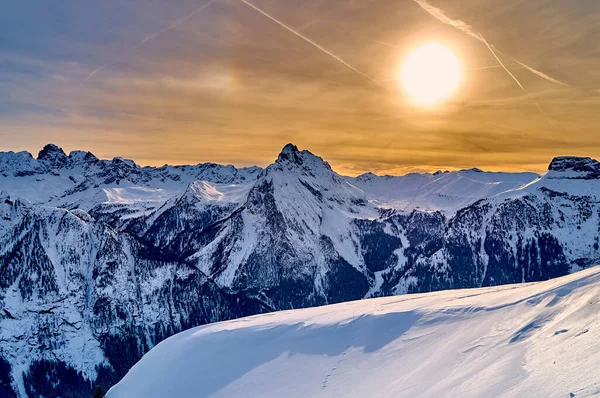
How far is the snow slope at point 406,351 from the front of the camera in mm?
21688

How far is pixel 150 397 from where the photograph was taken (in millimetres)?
41031

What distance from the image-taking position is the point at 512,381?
2069 centimetres

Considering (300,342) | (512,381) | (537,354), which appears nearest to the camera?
(512,381)

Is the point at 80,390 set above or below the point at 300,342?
below

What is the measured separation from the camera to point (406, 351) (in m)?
35.7

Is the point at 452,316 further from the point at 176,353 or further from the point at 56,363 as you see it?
the point at 56,363

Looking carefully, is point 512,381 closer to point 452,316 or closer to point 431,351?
point 431,351

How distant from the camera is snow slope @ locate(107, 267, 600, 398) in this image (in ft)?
71.2

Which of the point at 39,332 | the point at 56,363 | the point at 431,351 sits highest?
the point at 431,351

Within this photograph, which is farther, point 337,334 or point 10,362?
point 10,362

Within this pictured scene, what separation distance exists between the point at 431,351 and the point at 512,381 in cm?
1262

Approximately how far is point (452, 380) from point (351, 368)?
12.9 metres

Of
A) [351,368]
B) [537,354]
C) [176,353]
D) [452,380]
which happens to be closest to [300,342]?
[351,368]

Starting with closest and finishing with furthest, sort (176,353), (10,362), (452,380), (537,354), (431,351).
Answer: (537,354) → (452,380) → (431,351) → (176,353) → (10,362)
